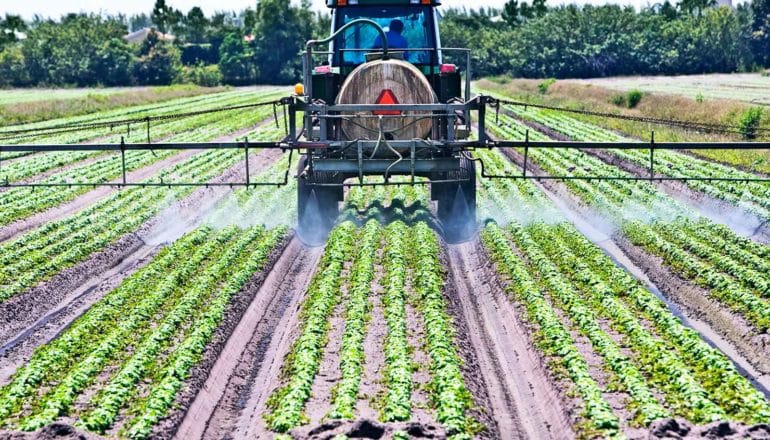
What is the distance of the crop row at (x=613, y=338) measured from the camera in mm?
8805

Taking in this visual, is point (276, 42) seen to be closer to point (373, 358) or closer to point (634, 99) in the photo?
point (634, 99)

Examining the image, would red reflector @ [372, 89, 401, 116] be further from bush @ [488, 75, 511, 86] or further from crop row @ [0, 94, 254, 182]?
bush @ [488, 75, 511, 86]

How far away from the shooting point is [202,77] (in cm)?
9012

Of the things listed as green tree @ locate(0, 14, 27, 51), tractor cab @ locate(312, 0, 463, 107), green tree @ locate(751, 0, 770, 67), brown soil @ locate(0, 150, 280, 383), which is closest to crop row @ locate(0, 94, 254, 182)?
brown soil @ locate(0, 150, 280, 383)

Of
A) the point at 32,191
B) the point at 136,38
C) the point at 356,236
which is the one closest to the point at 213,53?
the point at 136,38

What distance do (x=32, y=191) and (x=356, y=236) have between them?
9.35 metres

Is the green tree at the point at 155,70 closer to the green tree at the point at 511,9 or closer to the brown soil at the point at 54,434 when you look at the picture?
the green tree at the point at 511,9

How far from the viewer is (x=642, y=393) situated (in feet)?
29.9

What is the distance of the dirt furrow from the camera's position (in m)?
9.12

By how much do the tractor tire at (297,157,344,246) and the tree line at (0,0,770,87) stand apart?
2317 inches

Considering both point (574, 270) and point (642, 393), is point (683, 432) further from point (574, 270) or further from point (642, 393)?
point (574, 270)

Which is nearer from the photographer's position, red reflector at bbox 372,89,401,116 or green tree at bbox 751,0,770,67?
red reflector at bbox 372,89,401,116

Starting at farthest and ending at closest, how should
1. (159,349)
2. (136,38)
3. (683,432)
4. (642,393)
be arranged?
(136,38)
(159,349)
(642,393)
(683,432)

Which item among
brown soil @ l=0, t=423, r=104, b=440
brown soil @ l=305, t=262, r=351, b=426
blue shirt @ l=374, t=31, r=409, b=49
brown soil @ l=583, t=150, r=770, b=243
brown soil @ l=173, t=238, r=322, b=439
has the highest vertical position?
blue shirt @ l=374, t=31, r=409, b=49
